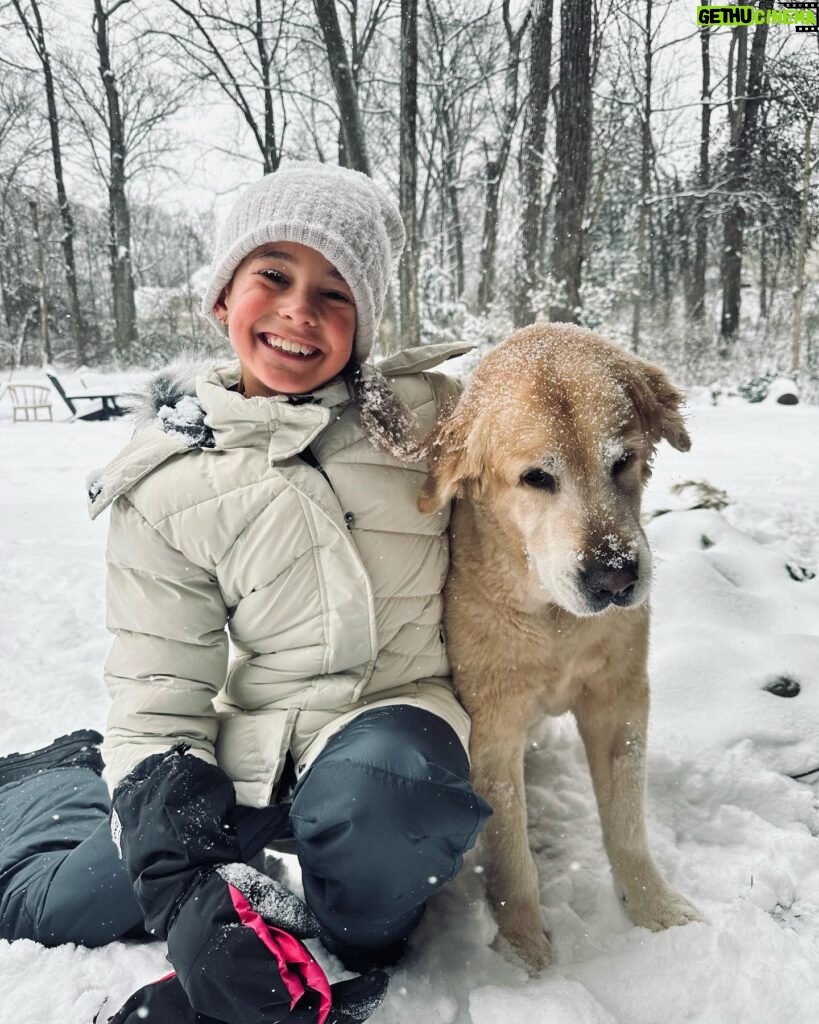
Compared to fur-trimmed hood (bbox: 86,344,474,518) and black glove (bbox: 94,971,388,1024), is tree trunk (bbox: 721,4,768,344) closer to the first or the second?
fur-trimmed hood (bbox: 86,344,474,518)

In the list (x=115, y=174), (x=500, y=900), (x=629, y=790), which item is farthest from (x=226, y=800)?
(x=115, y=174)

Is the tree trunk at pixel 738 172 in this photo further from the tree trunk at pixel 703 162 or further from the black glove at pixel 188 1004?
the black glove at pixel 188 1004

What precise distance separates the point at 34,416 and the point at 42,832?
13.6m

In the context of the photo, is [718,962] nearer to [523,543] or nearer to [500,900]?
[500,900]

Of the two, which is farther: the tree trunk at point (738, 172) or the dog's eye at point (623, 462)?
the tree trunk at point (738, 172)

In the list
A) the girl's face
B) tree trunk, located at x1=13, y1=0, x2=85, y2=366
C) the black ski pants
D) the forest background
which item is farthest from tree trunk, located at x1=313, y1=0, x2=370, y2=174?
tree trunk, located at x1=13, y1=0, x2=85, y2=366

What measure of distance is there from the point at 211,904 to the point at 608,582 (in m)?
1.05

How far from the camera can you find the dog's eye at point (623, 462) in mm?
1699

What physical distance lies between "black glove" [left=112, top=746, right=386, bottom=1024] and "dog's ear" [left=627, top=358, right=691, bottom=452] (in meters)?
1.41

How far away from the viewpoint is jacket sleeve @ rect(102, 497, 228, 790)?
1.62m

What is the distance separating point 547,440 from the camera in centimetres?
165

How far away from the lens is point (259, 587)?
1.74 meters

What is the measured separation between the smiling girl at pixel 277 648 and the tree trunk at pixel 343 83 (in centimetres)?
733

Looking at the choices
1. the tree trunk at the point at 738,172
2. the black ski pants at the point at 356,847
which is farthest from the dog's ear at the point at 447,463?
the tree trunk at the point at 738,172
